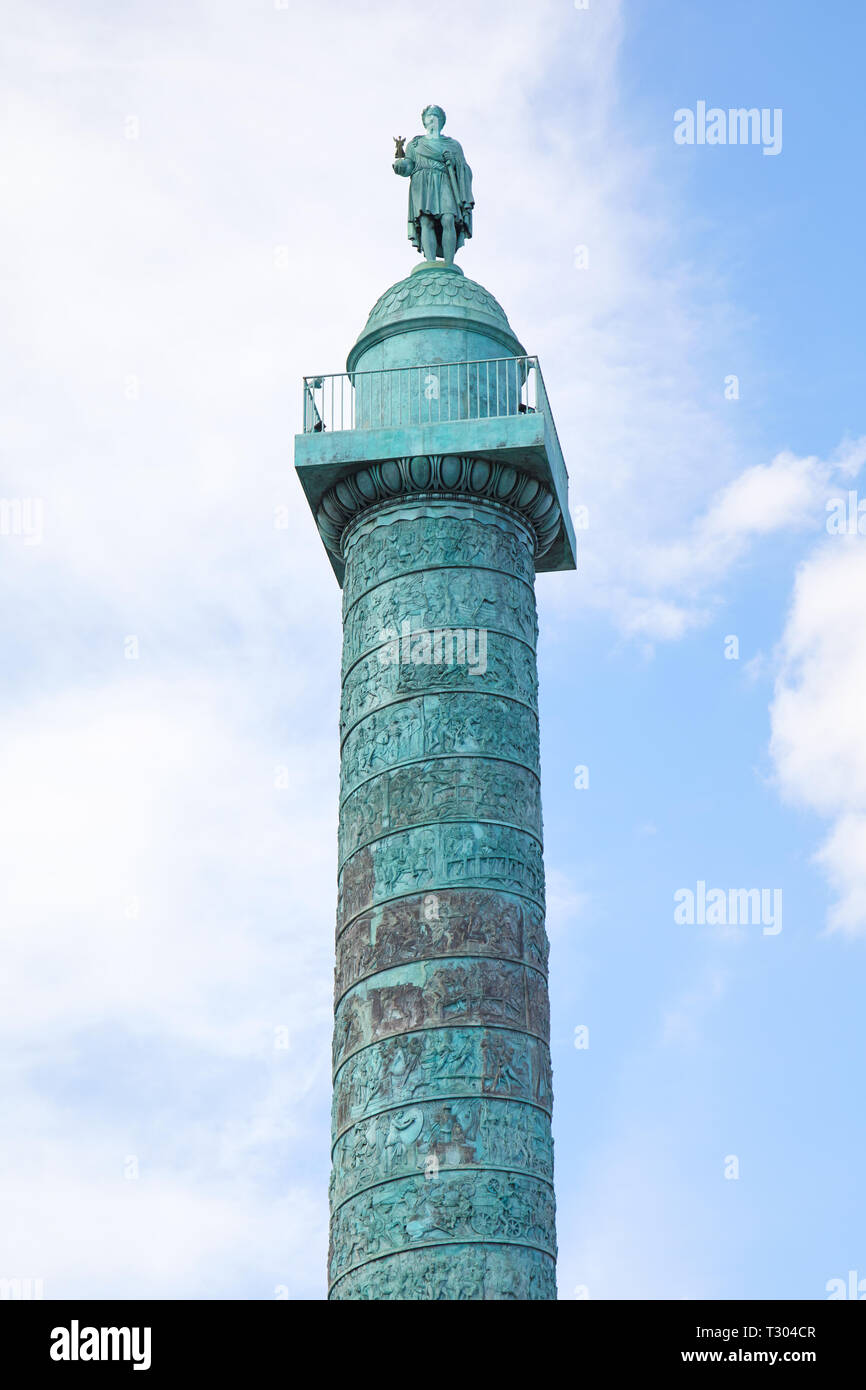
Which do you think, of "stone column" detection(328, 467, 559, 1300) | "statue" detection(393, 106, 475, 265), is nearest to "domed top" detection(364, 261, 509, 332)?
"statue" detection(393, 106, 475, 265)

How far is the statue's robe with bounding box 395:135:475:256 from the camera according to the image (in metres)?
19.5

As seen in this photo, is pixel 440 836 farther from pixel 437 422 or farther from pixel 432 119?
pixel 432 119

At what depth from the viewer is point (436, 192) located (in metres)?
19.5

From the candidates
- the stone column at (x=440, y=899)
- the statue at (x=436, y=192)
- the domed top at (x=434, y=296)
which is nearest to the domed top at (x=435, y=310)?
the domed top at (x=434, y=296)

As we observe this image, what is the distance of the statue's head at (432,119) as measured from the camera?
1975 centimetres

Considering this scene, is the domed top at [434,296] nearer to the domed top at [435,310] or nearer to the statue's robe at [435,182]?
the domed top at [435,310]

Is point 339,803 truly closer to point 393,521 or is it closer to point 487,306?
point 393,521

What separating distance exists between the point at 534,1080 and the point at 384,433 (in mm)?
5446

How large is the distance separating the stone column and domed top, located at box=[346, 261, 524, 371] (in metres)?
1.53

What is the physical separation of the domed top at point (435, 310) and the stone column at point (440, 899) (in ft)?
5.03

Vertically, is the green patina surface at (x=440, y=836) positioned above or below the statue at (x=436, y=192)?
below

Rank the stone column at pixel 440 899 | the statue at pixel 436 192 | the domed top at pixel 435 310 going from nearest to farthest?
1. the stone column at pixel 440 899
2. the domed top at pixel 435 310
3. the statue at pixel 436 192

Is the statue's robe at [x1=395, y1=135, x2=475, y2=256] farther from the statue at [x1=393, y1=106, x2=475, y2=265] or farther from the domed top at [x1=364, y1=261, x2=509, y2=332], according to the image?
the domed top at [x1=364, y1=261, x2=509, y2=332]

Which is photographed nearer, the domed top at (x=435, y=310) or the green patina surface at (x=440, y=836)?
the green patina surface at (x=440, y=836)
